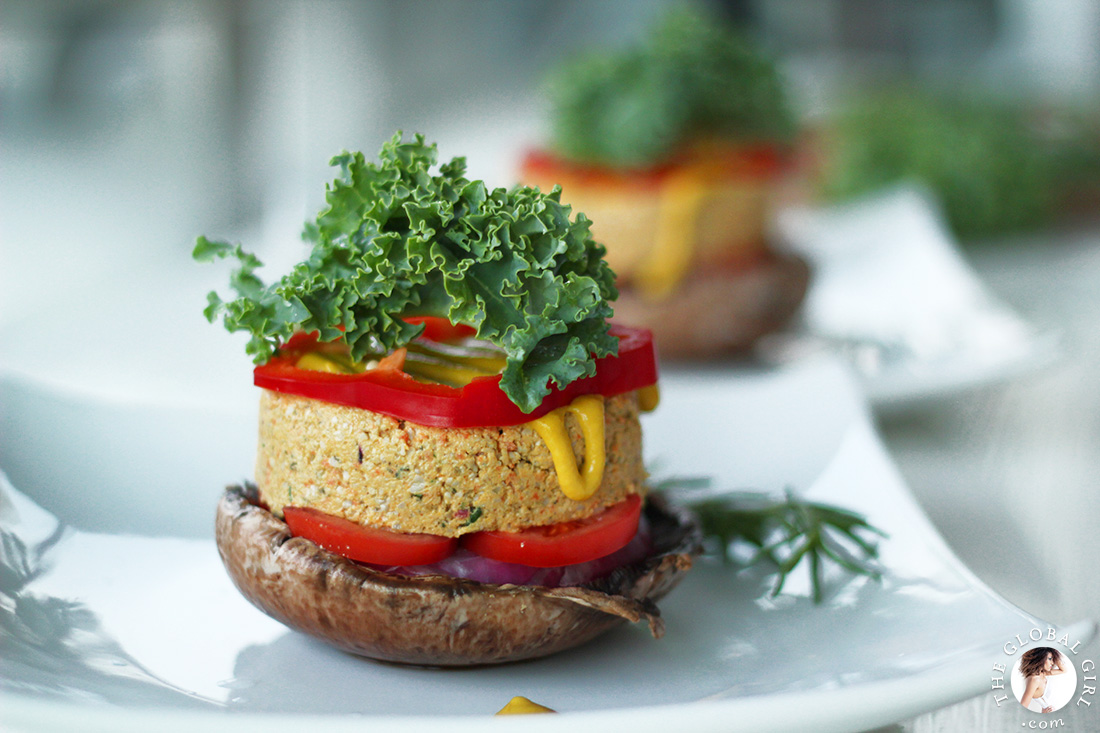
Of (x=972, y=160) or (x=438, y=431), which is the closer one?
(x=438, y=431)

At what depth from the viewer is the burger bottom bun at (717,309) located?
3.48m

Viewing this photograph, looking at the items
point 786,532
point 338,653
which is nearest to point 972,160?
point 786,532

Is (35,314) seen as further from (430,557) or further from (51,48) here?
(51,48)

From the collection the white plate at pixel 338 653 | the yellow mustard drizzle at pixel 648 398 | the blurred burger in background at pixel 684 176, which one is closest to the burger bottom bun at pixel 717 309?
the blurred burger in background at pixel 684 176

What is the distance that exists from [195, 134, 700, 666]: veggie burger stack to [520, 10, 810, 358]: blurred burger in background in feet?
5.83

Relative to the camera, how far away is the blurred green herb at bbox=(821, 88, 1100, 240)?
5.43m

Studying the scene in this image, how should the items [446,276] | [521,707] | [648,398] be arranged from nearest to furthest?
[521,707] → [446,276] → [648,398]

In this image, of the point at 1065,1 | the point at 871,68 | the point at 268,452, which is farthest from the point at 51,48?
the point at 1065,1

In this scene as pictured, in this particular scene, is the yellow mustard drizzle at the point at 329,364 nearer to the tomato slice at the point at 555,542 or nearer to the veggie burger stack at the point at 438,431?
the veggie burger stack at the point at 438,431

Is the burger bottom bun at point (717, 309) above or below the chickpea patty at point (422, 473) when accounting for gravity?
above

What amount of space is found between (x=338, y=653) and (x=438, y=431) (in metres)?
0.41

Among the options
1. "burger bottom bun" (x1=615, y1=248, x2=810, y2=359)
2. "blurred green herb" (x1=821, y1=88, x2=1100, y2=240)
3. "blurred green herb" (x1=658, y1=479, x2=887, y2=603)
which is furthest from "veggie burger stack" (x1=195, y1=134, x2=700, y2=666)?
"blurred green herb" (x1=821, y1=88, x2=1100, y2=240)

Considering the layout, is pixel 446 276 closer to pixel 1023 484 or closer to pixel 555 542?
pixel 555 542

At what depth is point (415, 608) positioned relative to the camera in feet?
5.16
